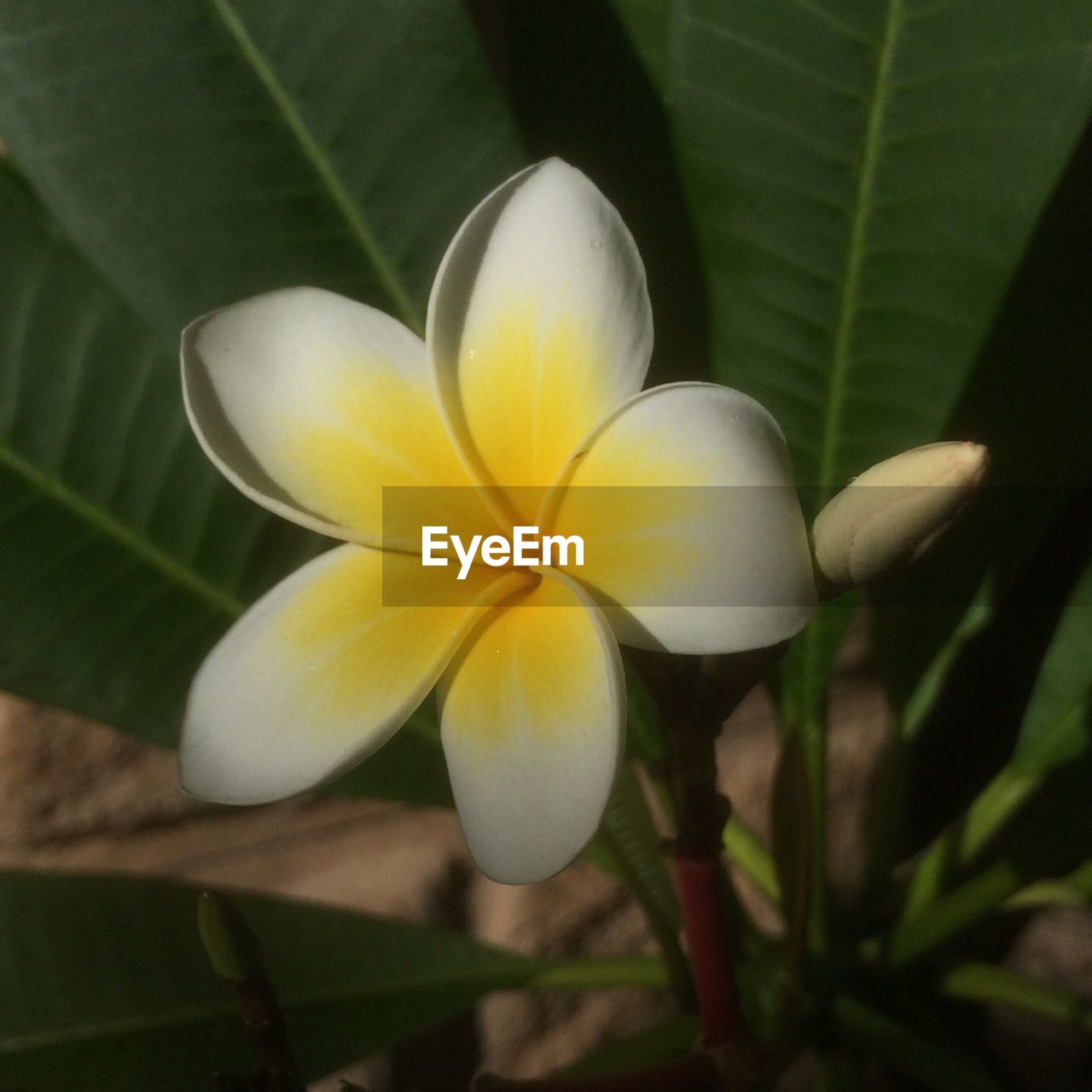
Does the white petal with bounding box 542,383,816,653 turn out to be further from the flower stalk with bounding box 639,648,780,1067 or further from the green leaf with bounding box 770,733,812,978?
the green leaf with bounding box 770,733,812,978

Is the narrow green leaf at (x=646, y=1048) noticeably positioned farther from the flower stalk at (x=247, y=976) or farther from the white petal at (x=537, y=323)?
the white petal at (x=537, y=323)

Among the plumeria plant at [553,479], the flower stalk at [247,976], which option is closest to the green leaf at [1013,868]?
the plumeria plant at [553,479]

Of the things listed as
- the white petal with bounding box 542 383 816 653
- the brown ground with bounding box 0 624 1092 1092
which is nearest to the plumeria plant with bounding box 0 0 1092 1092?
the white petal with bounding box 542 383 816 653

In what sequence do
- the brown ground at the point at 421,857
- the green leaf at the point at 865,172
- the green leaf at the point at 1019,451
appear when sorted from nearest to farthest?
the green leaf at the point at 865,172
the green leaf at the point at 1019,451
the brown ground at the point at 421,857

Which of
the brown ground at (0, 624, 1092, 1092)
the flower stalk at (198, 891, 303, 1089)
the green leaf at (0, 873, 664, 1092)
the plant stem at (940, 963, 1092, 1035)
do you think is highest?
the flower stalk at (198, 891, 303, 1089)

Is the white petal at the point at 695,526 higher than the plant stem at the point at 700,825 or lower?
higher

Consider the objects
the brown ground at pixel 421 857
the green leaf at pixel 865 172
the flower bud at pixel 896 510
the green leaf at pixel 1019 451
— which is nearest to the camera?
the flower bud at pixel 896 510

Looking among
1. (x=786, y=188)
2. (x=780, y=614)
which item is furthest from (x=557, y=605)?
(x=786, y=188)
